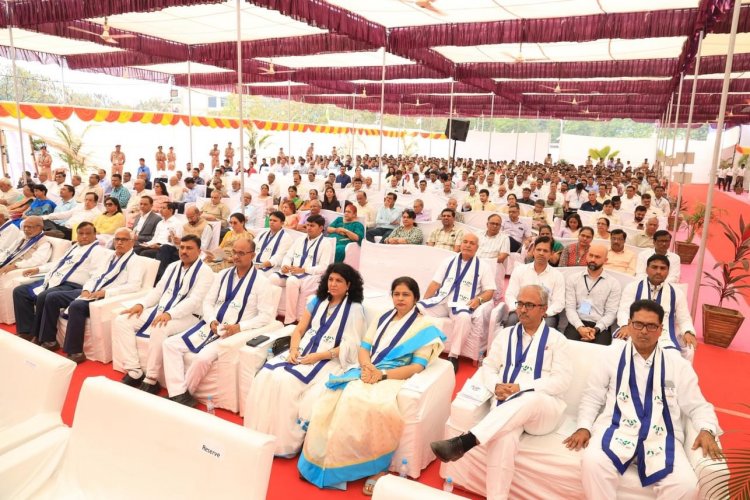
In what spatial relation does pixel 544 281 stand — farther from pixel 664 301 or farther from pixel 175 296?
pixel 175 296

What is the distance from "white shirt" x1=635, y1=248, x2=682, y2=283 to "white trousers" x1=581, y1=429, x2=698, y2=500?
107 inches

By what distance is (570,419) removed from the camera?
321 centimetres

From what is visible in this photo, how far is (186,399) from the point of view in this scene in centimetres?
391

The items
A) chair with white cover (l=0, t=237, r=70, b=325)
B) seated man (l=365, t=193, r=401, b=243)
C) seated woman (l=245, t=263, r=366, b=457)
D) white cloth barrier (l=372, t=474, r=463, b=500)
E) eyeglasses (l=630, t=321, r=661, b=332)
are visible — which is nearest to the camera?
white cloth barrier (l=372, t=474, r=463, b=500)

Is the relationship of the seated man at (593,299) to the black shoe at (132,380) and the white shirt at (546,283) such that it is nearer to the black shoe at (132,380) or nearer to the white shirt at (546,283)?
the white shirt at (546,283)

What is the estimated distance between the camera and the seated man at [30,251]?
18.8 feet

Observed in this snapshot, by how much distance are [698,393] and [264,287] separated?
3041mm

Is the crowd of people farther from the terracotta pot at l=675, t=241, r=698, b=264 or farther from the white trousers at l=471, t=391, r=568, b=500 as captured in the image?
the terracotta pot at l=675, t=241, r=698, b=264

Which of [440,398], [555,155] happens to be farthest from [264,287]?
[555,155]

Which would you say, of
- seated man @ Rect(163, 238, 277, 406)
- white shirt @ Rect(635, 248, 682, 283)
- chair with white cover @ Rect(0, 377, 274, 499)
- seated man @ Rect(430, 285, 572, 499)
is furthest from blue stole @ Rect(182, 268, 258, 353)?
white shirt @ Rect(635, 248, 682, 283)

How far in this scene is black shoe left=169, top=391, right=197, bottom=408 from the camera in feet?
12.8

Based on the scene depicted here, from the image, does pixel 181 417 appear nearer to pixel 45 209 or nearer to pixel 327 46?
pixel 45 209

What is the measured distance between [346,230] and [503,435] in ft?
14.1

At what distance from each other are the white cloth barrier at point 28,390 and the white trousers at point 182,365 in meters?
1.32
